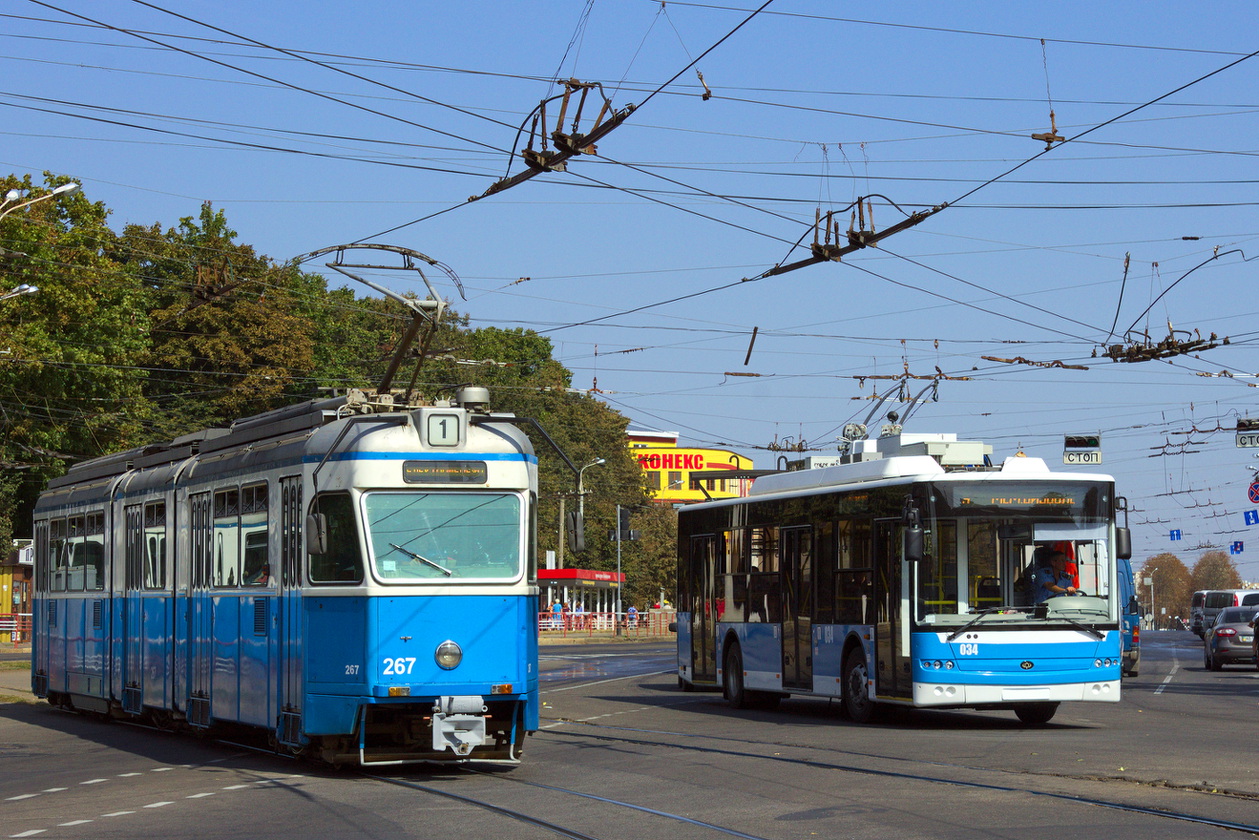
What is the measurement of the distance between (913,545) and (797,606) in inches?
156

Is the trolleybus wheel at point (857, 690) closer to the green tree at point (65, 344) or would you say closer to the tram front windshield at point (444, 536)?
the tram front windshield at point (444, 536)

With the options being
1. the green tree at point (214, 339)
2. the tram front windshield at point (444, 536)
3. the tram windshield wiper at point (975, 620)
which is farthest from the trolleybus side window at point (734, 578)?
the green tree at point (214, 339)

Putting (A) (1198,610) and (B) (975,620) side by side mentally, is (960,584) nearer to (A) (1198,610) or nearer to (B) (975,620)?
(B) (975,620)

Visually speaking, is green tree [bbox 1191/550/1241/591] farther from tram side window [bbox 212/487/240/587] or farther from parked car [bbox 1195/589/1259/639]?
tram side window [bbox 212/487/240/587]

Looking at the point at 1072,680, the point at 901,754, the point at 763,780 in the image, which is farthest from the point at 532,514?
the point at 1072,680

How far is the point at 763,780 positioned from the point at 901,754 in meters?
2.81

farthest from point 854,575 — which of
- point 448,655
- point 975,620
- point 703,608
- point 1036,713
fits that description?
point 448,655

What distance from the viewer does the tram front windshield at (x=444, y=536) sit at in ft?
47.9

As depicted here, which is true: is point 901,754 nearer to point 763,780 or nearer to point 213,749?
point 763,780

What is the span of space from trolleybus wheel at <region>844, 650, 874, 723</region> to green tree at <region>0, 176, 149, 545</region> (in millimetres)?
26547

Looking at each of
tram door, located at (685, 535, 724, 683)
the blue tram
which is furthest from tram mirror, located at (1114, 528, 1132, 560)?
the blue tram

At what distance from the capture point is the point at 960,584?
19422 millimetres

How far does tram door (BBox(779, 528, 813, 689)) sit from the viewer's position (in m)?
22.2

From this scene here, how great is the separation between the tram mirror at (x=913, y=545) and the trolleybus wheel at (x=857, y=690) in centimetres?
219
